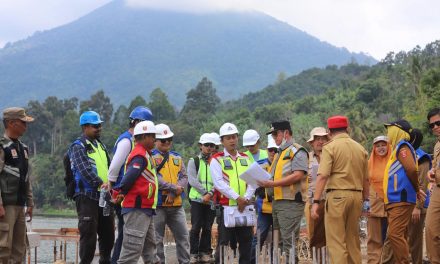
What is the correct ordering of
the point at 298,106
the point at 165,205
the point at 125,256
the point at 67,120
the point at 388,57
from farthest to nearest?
the point at 388,57 → the point at 67,120 → the point at 298,106 → the point at 165,205 → the point at 125,256

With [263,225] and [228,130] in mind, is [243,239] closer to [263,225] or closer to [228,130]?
[263,225]

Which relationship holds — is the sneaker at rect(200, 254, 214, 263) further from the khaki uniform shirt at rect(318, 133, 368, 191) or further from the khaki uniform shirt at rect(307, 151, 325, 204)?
the khaki uniform shirt at rect(318, 133, 368, 191)

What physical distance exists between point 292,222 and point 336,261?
2.77 ft

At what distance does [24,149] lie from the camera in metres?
7.71

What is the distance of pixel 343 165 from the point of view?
764 centimetres

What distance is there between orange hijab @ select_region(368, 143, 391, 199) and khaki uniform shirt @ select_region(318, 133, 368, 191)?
120 centimetres

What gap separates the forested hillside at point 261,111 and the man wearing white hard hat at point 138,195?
29790 millimetres

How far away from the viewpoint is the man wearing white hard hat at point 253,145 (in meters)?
10.4

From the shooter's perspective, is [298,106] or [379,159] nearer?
[379,159]

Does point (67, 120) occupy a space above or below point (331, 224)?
above

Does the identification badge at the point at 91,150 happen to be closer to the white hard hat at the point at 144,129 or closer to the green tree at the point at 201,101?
the white hard hat at the point at 144,129

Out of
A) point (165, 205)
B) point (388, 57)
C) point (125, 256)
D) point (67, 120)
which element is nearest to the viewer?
point (125, 256)

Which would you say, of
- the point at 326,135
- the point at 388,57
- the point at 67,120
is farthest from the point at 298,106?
the point at 326,135

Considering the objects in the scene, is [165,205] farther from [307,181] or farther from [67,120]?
[67,120]
